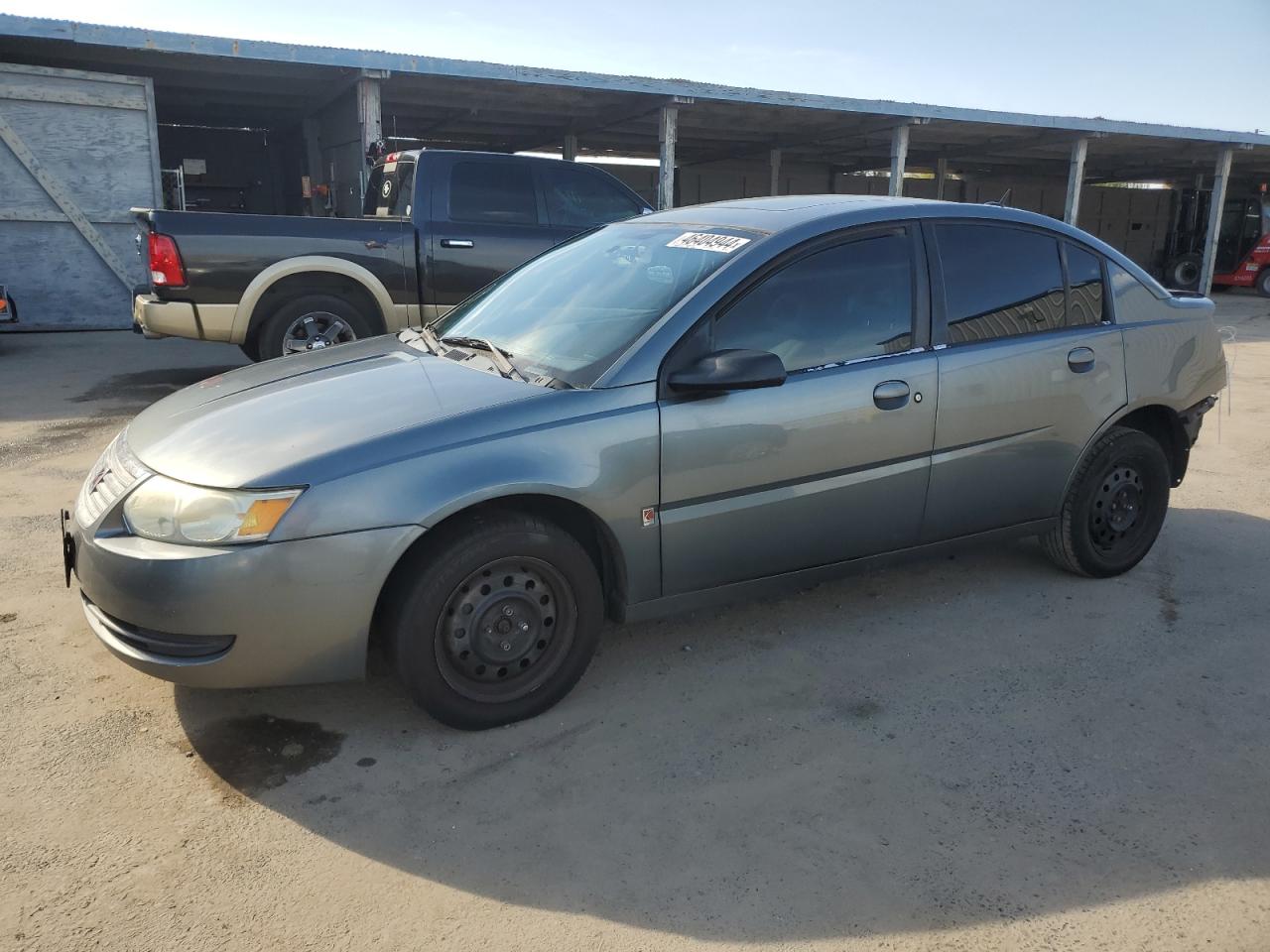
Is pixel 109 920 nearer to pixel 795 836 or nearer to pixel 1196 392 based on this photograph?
pixel 795 836

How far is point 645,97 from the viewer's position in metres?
15.3

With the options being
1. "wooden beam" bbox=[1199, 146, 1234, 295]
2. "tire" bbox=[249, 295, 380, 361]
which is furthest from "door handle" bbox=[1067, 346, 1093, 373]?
"wooden beam" bbox=[1199, 146, 1234, 295]

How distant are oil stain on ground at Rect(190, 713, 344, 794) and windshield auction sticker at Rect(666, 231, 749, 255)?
2.16 metres

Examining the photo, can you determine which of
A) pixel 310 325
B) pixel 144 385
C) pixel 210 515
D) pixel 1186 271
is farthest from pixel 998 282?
pixel 1186 271

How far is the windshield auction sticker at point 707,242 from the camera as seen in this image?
3.45 metres

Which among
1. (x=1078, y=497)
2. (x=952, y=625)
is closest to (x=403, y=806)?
(x=952, y=625)

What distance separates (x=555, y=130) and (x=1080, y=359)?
17929 mm

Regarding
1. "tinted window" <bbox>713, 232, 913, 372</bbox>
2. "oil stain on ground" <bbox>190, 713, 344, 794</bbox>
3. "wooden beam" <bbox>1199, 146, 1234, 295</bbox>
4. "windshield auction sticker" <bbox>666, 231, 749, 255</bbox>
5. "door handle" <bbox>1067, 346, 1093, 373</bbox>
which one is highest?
"wooden beam" <bbox>1199, 146, 1234, 295</bbox>

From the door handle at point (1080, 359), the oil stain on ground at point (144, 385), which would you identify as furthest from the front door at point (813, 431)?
the oil stain on ground at point (144, 385)

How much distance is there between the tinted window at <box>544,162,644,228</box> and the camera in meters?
8.59

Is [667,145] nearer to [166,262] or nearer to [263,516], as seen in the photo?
[166,262]

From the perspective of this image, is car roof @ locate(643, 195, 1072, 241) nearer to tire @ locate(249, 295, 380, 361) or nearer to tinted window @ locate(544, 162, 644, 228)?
tire @ locate(249, 295, 380, 361)

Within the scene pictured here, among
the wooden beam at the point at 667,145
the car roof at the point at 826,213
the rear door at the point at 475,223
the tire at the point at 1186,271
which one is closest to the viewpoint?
the car roof at the point at 826,213

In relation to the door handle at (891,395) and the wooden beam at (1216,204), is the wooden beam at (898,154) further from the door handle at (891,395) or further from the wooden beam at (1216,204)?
the door handle at (891,395)
